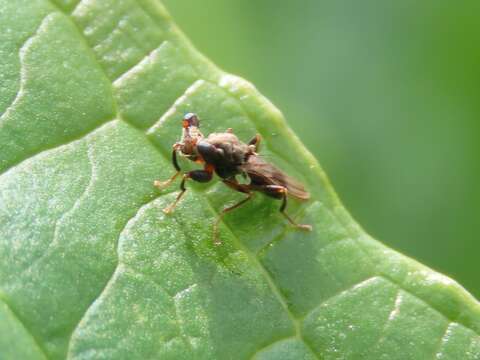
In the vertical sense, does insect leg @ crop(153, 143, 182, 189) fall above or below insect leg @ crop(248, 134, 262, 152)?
above

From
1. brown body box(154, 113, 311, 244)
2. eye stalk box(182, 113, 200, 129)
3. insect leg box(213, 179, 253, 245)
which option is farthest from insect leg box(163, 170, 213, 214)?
eye stalk box(182, 113, 200, 129)

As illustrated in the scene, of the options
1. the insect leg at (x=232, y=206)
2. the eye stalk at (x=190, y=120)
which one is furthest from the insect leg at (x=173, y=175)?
the insect leg at (x=232, y=206)

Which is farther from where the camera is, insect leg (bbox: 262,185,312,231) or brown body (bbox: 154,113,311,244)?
brown body (bbox: 154,113,311,244)

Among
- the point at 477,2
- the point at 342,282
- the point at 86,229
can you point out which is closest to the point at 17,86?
the point at 86,229

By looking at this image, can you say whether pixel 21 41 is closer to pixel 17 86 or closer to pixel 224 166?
pixel 17 86

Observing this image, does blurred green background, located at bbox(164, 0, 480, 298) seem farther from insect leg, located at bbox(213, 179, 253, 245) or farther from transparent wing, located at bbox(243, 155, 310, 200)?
insect leg, located at bbox(213, 179, 253, 245)

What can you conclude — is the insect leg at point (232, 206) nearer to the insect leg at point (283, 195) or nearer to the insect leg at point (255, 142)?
the insect leg at point (283, 195)
